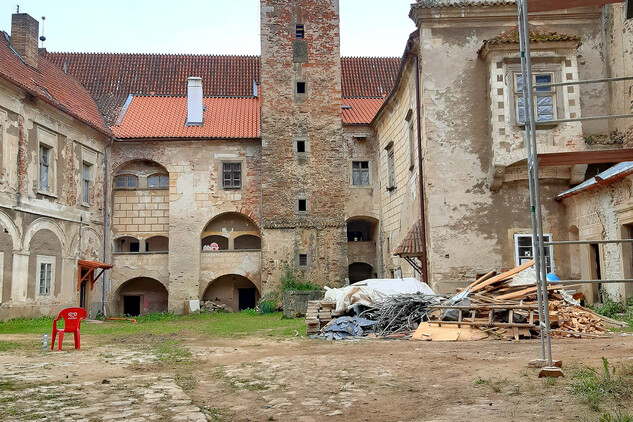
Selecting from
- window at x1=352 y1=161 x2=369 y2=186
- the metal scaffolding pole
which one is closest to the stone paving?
the metal scaffolding pole

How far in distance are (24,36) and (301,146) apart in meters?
11.2

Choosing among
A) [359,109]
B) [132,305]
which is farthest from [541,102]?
[132,305]

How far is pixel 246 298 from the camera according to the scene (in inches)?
1094

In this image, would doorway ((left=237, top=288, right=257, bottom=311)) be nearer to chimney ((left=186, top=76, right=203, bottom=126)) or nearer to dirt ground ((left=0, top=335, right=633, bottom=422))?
chimney ((left=186, top=76, right=203, bottom=126))

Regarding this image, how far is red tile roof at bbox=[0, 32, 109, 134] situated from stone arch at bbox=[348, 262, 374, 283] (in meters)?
12.5

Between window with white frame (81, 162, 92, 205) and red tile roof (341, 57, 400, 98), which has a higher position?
red tile roof (341, 57, 400, 98)

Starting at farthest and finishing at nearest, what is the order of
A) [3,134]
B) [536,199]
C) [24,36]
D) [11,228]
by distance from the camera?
1. [24,36]
2. [11,228]
3. [3,134]
4. [536,199]

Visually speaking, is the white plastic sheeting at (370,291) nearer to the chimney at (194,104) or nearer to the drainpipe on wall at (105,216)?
the drainpipe on wall at (105,216)

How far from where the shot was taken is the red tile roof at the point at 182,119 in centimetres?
2670

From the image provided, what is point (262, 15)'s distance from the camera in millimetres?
26297

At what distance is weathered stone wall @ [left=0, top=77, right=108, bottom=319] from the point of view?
62.0 ft

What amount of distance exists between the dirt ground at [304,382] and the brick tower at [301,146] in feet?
44.4

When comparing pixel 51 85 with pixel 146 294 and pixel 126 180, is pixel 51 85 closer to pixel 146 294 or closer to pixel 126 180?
pixel 126 180

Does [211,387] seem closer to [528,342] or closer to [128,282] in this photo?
[528,342]
